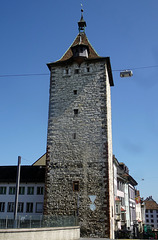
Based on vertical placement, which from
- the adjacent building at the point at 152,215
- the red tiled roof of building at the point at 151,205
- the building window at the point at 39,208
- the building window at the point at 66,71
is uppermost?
the building window at the point at 66,71

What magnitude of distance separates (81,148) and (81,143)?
41cm

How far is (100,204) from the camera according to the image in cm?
1866

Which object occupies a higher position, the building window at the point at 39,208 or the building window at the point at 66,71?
the building window at the point at 66,71

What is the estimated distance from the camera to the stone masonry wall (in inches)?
738

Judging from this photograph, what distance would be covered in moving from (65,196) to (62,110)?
7106mm

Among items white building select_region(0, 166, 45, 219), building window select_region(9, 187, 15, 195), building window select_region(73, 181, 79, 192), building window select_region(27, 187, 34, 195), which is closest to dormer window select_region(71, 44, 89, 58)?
building window select_region(73, 181, 79, 192)

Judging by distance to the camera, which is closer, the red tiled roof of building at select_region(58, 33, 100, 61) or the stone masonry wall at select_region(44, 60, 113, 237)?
the stone masonry wall at select_region(44, 60, 113, 237)

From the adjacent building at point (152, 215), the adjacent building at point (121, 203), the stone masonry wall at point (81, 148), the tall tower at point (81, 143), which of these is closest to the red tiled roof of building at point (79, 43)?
the tall tower at point (81, 143)

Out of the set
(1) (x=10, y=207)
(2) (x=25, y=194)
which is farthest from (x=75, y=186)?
(1) (x=10, y=207)

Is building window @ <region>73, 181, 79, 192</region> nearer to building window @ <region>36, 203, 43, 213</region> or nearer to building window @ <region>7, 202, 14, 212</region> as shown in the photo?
building window @ <region>36, 203, 43, 213</region>

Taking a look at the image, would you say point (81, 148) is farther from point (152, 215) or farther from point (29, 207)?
point (152, 215)

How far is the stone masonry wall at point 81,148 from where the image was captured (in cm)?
1875

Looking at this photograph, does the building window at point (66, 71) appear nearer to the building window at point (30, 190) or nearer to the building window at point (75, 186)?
the building window at point (75, 186)

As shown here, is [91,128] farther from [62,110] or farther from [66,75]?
[66,75]
